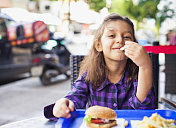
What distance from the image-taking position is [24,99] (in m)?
5.88

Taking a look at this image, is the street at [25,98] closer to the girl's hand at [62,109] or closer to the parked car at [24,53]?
the parked car at [24,53]

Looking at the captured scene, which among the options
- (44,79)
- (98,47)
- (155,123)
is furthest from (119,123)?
(44,79)

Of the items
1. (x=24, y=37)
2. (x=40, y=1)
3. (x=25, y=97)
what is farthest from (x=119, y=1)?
(x=25, y=97)

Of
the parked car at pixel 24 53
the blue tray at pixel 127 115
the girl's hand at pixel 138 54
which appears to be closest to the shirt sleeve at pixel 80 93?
the blue tray at pixel 127 115

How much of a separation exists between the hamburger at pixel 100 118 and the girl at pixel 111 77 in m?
0.34

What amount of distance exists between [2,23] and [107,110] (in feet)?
21.3

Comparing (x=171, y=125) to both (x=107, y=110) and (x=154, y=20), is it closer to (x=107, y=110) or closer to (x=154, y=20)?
(x=107, y=110)

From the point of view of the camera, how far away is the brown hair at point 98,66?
1885 mm

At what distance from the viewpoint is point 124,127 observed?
1.23m

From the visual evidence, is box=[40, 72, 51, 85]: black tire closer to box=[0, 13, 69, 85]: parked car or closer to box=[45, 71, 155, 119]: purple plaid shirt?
box=[0, 13, 69, 85]: parked car

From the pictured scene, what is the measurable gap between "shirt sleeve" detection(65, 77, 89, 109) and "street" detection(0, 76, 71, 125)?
294cm

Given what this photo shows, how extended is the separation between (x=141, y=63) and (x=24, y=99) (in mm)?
5066

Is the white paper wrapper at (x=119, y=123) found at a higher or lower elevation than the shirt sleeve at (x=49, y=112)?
lower

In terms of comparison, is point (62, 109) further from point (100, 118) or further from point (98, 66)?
point (98, 66)
